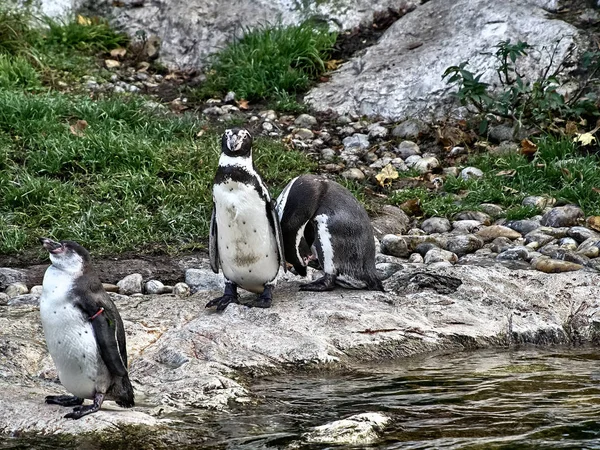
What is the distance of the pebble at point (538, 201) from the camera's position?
25.6 feet

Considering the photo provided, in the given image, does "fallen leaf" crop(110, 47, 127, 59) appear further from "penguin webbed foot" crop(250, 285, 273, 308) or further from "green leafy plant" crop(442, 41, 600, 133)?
"penguin webbed foot" crop(250, 285, 273, 308)

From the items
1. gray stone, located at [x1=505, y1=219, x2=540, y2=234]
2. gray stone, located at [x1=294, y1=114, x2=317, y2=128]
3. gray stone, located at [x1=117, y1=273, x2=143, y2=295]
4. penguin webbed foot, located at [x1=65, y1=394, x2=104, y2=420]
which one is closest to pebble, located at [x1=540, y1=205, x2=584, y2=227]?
gray stone, located at [x1=505, y1=219, x2=540, y2=234]

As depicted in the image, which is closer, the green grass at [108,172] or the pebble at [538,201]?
the green grass at [108,172]

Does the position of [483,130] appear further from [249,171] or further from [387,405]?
[387,405]

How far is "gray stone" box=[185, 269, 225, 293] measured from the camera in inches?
249

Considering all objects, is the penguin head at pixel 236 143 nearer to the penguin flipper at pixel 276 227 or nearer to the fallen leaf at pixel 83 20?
the penguin flipper at pixel 276 227

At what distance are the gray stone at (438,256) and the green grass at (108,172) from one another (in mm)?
1601

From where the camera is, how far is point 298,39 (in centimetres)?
1045

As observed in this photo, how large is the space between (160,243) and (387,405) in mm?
3240

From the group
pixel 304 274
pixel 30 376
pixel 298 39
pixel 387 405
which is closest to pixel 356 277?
pixel 304 274

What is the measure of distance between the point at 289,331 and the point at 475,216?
3.19m

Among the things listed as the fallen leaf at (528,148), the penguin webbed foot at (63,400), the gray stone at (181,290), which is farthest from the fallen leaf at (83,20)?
the penguin webbed foot at (63,400)

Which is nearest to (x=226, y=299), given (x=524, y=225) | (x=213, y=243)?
(x=213, y=243)

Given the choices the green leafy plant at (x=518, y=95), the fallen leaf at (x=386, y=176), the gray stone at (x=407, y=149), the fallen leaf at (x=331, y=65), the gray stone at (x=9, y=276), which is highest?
the fallen leaf at (x=331, y=65)
